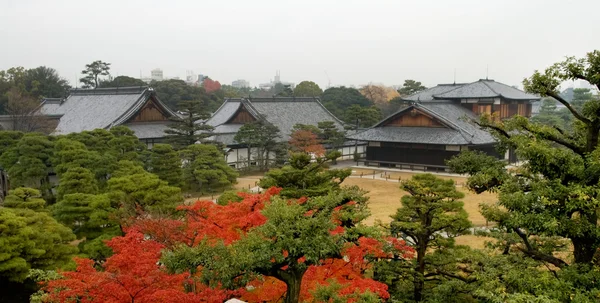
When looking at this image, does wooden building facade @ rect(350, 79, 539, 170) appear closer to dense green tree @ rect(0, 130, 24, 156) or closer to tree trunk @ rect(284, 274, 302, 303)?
dense green tree @ rect(0, 130, 24, 156)

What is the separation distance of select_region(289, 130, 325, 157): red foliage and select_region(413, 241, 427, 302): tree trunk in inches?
954

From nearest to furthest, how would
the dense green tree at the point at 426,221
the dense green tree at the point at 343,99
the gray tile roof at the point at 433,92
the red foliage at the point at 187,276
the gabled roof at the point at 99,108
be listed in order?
1. the red foliage at the point at 187,276
2. the dense green tree at the point at 426,221
3. the gabled roof at the point at 99,108
4. the gray tile roof at the point at 433,92
5. the dense green tree at the point at 343,99

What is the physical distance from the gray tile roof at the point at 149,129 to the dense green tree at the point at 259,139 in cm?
575

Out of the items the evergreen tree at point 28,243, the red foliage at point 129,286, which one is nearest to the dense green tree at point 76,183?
the evergreen tree at point 28,243

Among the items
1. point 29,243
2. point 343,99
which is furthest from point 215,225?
point 343,99

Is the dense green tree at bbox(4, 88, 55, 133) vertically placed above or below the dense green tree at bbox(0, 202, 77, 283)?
above

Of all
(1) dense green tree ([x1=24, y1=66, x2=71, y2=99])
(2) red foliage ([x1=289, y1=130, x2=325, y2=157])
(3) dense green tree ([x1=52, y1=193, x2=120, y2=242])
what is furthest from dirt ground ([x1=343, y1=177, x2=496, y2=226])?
(1) dense green tree ([x1=24, y1=66, x2=71, y2=99])

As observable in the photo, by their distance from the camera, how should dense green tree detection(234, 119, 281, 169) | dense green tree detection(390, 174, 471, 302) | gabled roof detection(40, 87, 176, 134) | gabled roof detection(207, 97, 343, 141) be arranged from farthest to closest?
gabled roof detection(207, 97, 343, 141) < dense green tree detection(234, 119, 281, 169) < gabled roof detection(40, 87, 176, 134) < dense green tree detection(390, 174, 471, 302)

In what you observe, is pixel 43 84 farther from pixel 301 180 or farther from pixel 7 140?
pixel 301 180

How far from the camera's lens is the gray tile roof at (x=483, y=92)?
142ft

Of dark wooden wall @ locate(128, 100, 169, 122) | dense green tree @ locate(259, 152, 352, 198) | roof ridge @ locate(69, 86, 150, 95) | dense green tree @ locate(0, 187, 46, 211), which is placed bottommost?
dense green tree @ locate(0, 187, 46, 211)

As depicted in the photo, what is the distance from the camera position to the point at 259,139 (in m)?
36.7

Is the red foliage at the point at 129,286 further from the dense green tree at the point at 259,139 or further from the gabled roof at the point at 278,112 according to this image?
the gabled roof at the point at 278,112

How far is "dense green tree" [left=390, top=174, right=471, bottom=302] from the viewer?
1173cm
